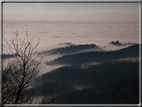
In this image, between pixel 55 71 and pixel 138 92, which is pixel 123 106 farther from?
pixel 55 71

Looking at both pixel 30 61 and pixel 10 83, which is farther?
pixel 10 83

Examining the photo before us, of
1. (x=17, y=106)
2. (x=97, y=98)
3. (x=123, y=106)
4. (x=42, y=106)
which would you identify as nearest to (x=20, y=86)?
(x=17, y=106)

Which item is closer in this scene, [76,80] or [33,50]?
[33,50]

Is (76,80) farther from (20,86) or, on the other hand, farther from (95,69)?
(20,86)

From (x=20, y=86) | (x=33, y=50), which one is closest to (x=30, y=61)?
(x=33, y=50)

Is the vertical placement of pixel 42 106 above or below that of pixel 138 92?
below

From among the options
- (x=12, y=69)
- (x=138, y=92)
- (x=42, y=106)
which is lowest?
(x=42, y=106)

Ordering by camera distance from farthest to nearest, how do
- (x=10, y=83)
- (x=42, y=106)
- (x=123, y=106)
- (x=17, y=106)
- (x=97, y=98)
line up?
(x=97, y=98)
(x=10, y=83)
(x=42, y=106)
(x=17, y=106)
(x=123, y=106)

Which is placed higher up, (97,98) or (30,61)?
(30,61)

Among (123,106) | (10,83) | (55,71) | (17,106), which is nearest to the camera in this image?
(123,106)
